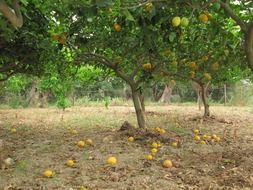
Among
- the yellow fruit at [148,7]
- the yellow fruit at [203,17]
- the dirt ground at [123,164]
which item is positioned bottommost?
the dirt ground at [123,164]

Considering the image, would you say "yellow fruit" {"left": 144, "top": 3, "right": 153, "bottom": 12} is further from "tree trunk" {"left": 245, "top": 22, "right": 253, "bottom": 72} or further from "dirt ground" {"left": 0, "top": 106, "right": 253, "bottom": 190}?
"dirt ground" {"left": 0, "top": 106, "right": 253, "bottom": 190}

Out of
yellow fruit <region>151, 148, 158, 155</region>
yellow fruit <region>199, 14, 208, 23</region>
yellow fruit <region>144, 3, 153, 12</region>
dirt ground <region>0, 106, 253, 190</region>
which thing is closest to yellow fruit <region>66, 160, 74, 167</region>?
dirt ground <region>0, 106, 253, 190</region>

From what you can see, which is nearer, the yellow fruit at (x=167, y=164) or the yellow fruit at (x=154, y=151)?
the yellow fruit at (x=167, y=164)

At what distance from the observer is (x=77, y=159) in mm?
5734

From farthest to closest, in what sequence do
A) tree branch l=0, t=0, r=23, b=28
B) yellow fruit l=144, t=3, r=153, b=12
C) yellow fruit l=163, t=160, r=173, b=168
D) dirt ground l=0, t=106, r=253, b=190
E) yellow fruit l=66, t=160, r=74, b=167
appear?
yellow fruit l=163, t=160, r=173, b=168, yellow fruit l=66, t=160, r=74, b=167, dirt ground l=0, t=106, r=253, b=190, yellow fruit l=144, t=3, r=153, b=12, tree branch l=0, t=0, r=23, b=28

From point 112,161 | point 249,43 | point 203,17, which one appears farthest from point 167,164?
point 203,17

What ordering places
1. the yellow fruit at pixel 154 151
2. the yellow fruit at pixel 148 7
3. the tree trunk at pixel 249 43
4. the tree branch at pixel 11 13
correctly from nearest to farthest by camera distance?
1. the tree branch at pixel 11 13
2. the yellow fruit at pixel 148 7
3. the tree trunk at pixel 249 43
4. the yellow fruit at pixel 154 151

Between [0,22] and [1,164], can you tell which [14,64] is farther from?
[0,22]

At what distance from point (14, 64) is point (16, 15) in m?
4.72

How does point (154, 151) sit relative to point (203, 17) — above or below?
below

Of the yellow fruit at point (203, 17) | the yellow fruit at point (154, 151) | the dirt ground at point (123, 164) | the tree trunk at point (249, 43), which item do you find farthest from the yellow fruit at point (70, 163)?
the tree trunk at point (249, 43)

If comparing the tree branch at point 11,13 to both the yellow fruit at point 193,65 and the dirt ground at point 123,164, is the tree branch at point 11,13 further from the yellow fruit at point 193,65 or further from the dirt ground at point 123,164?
the yellow fruit at point 193,65

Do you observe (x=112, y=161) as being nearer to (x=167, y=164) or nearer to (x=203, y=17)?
(x=167, y=164)

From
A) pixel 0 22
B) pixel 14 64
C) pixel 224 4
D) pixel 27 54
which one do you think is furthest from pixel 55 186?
pixel 14 64
